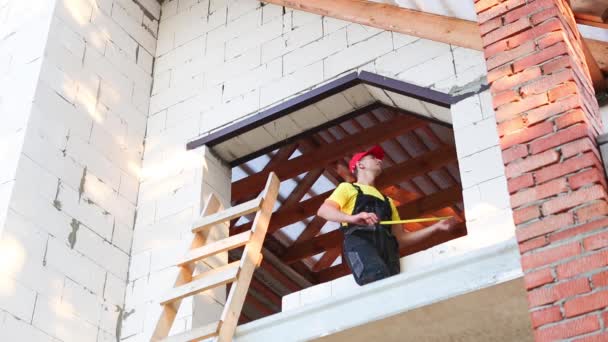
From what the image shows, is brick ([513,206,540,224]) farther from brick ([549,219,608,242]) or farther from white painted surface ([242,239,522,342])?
white painted surface ([242,239,522,342])

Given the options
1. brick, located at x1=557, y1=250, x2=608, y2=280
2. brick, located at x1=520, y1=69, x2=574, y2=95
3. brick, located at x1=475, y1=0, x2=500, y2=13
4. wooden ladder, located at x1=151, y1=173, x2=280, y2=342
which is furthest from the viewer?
wooden ladder, located at x1=151, y1=173, x2=280, y2=342

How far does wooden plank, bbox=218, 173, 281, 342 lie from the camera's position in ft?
20.0

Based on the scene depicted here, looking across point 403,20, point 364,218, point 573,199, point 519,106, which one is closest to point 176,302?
point 364,218

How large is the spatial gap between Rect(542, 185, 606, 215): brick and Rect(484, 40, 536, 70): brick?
919 millimetres

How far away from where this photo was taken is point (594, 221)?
4.41 metres

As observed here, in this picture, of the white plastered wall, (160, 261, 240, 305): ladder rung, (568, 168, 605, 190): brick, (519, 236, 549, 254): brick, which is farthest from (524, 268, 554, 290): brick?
(160, 261, 240, 305): ladder rung

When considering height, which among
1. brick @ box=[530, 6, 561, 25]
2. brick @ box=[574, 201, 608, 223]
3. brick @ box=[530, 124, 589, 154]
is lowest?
brick @ box=[574, 201, 608, 223]

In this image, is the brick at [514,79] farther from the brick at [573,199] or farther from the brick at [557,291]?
the brick at [557,291]

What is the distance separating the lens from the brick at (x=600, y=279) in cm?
422

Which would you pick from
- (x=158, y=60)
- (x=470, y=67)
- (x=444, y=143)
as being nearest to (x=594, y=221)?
(x=470, y=67)

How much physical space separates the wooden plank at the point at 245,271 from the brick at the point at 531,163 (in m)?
2.22

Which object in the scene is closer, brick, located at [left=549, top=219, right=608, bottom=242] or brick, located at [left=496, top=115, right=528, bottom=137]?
brick, located at [left=549, top=219, right=608, bottom=242]

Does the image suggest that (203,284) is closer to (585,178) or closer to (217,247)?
(217,247)

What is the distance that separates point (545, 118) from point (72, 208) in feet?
14.6
